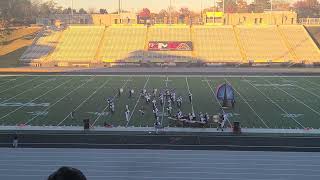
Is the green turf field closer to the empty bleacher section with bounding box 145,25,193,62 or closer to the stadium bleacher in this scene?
the empty bleacher section with bounding box 145,25,193,62

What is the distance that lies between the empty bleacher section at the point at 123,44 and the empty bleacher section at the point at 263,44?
43.2 ft

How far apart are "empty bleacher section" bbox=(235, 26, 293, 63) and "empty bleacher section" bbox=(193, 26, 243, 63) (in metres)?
1.27

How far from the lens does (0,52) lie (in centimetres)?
5281

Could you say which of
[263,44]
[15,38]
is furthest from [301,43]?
[15,38]

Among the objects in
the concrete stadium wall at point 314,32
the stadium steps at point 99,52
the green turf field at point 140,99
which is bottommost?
the green turf field at point 140,99

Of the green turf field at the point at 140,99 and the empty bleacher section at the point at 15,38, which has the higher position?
the empty bleacher section at the point at 15,38

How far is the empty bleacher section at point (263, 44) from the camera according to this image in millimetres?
51375

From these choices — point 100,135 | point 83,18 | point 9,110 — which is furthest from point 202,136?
point 83,18

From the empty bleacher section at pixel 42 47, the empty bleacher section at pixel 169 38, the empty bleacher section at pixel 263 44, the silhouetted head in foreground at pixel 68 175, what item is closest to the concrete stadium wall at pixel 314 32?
the empty bleacher section at pixel 263 44

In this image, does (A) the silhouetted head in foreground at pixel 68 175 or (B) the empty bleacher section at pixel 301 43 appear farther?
(B) the empty bleacher section at pixel 301 43

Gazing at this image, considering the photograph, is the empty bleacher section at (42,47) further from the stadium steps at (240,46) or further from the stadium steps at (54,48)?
the stadium steps at (240,46)

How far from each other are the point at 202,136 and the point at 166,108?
6.30 m

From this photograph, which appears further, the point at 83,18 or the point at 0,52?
the point at 83,18

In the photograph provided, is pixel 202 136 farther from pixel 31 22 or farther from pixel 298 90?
pixel 31 22
